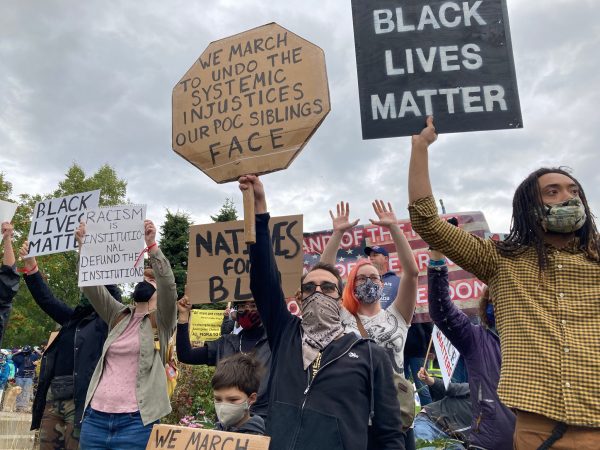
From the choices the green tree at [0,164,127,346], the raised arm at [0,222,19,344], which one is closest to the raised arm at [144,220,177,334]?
the raised arm at [0,222,19,344]

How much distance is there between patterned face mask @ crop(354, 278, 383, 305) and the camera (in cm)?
366

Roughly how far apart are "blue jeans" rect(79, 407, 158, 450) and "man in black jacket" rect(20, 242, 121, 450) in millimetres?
500

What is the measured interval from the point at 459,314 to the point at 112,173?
34.0m

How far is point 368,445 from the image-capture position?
250 centimetres

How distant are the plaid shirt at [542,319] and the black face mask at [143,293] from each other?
262 cm

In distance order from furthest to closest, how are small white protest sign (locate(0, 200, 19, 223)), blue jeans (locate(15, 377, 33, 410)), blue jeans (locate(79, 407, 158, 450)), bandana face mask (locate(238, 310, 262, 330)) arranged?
blue jeans (locate(15, 377, 33, 410))
small white protest sign (locate(0, 200, 19, 223))
bandana face mask (locate(238, 310, 262, 330))
blue jeans (locate(79, 407, 158, 450))

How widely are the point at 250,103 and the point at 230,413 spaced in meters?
1.76

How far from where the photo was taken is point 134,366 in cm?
409

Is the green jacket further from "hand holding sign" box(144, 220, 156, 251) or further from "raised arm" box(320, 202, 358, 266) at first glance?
"raised arm" box(320, 202, 358, 266)

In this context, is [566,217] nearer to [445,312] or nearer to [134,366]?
[445,312]

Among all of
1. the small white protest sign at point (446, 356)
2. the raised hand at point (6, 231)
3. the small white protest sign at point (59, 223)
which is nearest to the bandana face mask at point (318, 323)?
the small white protest sign at point (446, 356)

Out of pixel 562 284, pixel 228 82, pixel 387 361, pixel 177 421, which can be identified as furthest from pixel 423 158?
pixel 177 421

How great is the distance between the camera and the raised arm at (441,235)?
7.74ft

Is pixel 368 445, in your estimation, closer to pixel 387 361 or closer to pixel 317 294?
pixel 387 361
